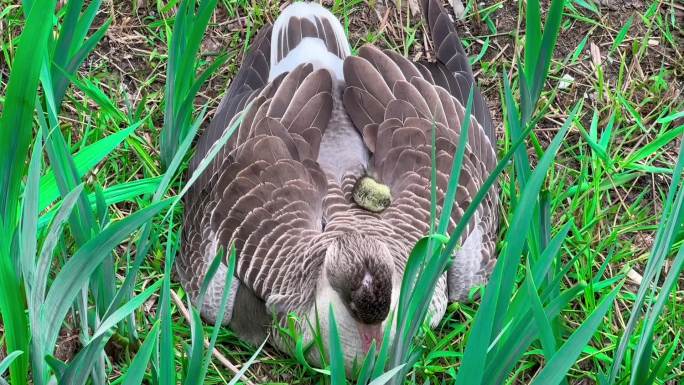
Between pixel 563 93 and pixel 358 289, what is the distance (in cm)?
185

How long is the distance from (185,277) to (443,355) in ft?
3.40

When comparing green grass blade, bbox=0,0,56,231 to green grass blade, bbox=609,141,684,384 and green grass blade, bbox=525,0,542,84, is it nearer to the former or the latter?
green grass blade, bbox=525,0,542,84

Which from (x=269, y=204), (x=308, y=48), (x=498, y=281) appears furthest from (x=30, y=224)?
(x=308, y=48)

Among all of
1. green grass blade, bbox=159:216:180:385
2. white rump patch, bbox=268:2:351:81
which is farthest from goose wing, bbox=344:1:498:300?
green grass blade, bbox=159:216:180:385

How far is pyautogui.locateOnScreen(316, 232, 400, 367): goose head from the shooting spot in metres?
3.15

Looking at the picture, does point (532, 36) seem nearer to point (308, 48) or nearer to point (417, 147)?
point (417, 147)

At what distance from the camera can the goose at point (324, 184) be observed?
3461mm

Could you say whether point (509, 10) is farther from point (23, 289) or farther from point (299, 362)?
point (23, 289)

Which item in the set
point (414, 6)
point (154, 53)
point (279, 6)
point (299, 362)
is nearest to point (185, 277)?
point (299, 362)

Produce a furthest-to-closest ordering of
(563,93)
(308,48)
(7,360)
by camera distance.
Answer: (563,93) → (308,48) → (7,360)

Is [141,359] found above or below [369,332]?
above

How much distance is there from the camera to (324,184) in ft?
12.0

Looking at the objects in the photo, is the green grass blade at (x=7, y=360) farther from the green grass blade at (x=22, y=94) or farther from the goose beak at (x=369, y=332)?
the goose beak at (x=369, y=332)

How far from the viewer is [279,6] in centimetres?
458
